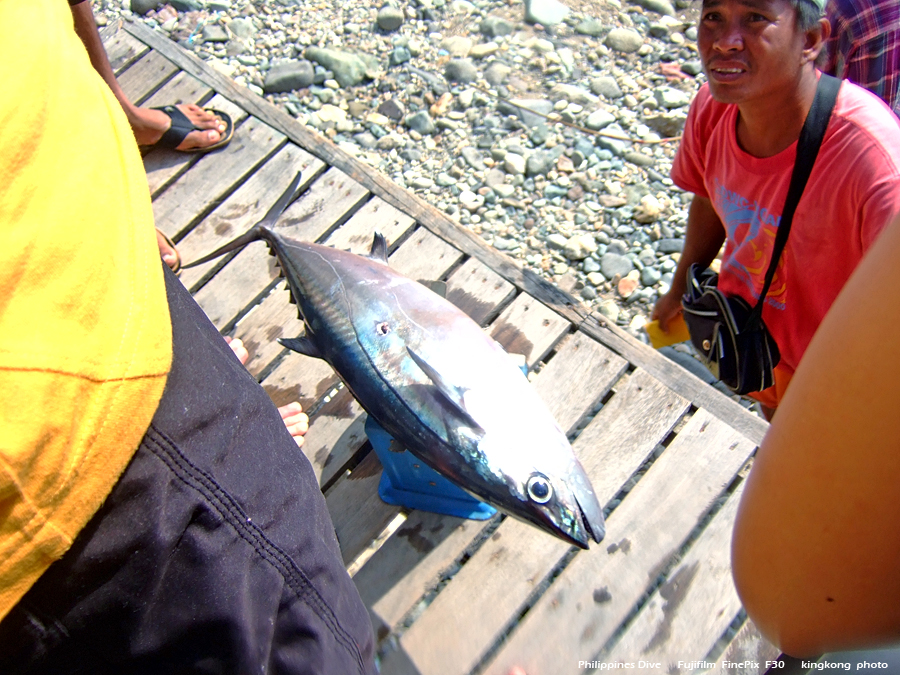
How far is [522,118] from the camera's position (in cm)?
382

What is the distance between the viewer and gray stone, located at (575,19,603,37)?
4281mm

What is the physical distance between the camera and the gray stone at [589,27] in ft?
14.0

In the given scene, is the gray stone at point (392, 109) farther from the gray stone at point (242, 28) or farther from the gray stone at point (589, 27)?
the gray stone at point (589, 27)

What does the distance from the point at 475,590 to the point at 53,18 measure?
181cm

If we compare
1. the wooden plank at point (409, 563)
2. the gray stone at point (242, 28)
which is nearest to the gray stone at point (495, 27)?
the gray stone at point (242, 28)

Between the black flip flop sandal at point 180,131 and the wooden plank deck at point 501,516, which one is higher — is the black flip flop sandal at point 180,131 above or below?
above

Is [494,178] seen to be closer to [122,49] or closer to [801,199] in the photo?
[801,199]

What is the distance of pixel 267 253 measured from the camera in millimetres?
2666

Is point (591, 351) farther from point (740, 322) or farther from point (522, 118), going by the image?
point (522, 118)

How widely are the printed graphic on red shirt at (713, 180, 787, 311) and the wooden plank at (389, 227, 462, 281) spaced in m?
1.08

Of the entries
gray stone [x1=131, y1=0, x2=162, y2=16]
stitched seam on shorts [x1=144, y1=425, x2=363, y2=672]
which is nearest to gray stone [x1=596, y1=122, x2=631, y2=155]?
stitched seam on shorts [x1=144, y1=425, x2=363, y2=672]

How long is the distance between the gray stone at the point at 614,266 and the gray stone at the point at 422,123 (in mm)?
1444

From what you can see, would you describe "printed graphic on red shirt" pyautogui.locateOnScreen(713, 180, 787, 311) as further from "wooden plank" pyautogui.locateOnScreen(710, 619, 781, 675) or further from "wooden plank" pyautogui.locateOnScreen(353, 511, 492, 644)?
"wooden plank" pyautogui.locateOnScreen(353, 511, 492, 644)

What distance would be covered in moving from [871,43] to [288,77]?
10.7 feet
